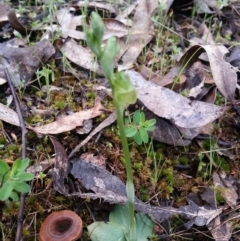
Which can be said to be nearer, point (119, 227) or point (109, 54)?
point (109, 54)

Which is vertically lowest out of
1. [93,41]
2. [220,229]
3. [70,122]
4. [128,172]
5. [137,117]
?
[220,229]

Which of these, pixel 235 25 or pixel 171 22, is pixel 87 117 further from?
pixel 235 25

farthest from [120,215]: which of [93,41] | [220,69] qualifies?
[220,69]

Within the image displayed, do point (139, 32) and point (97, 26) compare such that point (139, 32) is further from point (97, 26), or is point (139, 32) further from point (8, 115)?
point (97, 26)

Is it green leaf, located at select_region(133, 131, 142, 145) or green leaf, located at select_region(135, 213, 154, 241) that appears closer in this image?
green leaf, located at select_region(135, 213, 154, 241)

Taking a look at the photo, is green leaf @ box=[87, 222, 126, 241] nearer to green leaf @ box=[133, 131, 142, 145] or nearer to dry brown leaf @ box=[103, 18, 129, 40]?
green leaf @ box=[133, 131, 142, 145]

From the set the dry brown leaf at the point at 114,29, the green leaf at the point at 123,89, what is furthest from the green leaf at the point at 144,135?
the dry brown leaf at the point at 114,29

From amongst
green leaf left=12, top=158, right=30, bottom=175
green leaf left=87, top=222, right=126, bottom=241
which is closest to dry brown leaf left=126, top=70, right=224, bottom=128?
green leaf left=87, top=222, right=126, bottom=241

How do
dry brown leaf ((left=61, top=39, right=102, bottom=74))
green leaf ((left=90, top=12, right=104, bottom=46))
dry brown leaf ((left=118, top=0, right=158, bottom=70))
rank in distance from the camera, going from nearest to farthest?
green leaf ((left=90, top=12, right=104, bottom=46))
dry brown leaf ((left=61, top=39, right=102, bottom=74))
dry brown leaf ((left=118, top=0, right=158, bottom=70))
